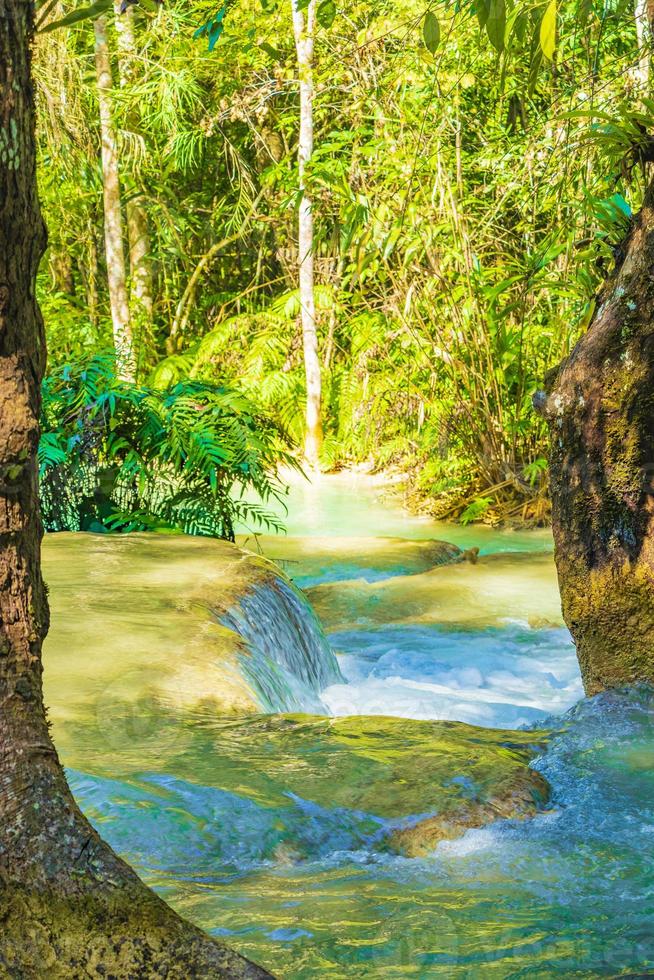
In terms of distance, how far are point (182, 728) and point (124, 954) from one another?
7.74ft

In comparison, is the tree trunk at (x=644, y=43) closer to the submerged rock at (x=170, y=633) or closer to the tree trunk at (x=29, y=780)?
the submerged rock at (x=170, y=633)

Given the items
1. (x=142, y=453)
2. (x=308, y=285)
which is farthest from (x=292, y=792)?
(x=308, y=285)

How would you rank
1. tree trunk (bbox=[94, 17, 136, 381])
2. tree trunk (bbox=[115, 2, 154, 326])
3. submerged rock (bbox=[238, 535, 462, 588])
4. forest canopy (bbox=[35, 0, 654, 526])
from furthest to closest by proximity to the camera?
tree trunk (bbox=[115, 2, 154, 326]), tree trunk (bbox=[94, 17, 136, 381]), submerged rock (bbox=[238, 535, 462, 588]), forest canopy (bbox=[35, 0, 654, 526])

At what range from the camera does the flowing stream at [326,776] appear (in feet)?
9.12

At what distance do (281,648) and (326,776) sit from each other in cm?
228

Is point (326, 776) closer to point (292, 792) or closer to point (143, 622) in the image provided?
point (292, 792)

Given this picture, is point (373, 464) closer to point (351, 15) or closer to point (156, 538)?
point (351, 15)

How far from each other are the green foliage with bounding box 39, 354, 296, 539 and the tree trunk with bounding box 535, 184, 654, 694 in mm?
3165

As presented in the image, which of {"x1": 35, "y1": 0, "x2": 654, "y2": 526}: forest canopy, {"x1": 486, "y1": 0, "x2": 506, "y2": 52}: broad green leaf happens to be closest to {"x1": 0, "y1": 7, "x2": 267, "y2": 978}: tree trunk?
{"x1": 486, "y1": 0, "x2": 506, "y2": 52}: broad green leaf

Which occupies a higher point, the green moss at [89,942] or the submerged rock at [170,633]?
the green moss at [89,942]

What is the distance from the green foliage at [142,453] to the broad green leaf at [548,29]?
4.88 meters

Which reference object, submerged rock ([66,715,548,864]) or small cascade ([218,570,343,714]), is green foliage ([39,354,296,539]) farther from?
submerged rock ([66,715,548,864])

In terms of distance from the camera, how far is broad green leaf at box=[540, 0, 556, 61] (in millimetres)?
2772

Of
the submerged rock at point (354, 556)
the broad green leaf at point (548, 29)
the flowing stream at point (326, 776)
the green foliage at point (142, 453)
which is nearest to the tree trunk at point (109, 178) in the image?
the submerged rock at point (354, 556)
